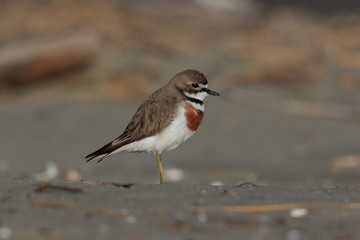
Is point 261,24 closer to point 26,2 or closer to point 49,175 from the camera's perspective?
point 26,2

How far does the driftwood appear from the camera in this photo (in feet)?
38.1

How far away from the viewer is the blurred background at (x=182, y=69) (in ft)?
29.9

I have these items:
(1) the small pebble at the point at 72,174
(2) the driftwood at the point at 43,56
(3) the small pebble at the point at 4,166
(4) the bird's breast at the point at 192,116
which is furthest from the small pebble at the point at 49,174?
(2) the driftwood at the point at 43,56

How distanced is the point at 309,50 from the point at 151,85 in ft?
13.7

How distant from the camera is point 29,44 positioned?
39.1 ft

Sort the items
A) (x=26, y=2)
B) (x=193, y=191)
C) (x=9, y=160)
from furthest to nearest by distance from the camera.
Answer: (x=26, y=2) → (x=9, y=160) → (x=193, y=191)

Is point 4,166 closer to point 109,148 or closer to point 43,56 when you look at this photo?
point 109,148

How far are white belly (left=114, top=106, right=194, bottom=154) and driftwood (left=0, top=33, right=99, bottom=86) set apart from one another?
17.2 ft

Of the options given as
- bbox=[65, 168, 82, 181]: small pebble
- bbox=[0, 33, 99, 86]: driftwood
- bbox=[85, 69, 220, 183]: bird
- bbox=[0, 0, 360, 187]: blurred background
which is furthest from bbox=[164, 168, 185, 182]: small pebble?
bbox=[0, 33, 99, 86]: driftwood

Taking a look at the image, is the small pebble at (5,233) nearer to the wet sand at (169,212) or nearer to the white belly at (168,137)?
the wet sand at (169,212)

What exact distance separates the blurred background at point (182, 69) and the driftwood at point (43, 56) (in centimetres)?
2

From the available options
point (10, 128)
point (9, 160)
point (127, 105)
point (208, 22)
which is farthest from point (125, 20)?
point (9, 160)

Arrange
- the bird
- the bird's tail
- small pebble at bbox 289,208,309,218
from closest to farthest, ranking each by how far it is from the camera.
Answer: small pebble at bbox 289,208,309,218 → the bird's tail → the bird

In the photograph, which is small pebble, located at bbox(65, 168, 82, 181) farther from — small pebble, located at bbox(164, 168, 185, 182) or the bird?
the bird
